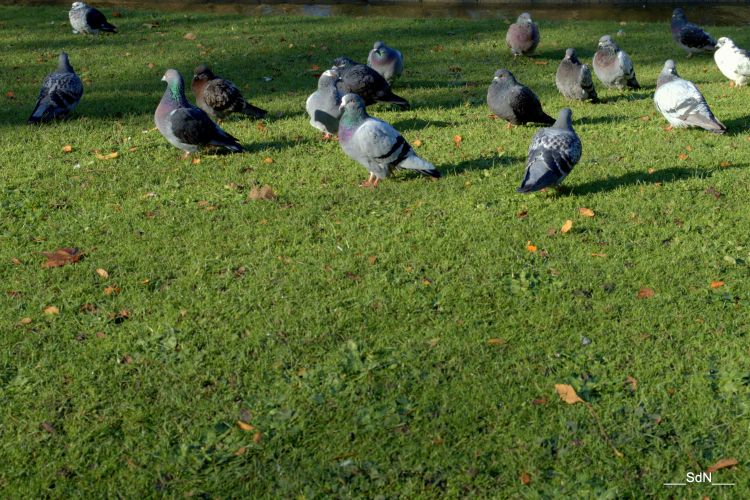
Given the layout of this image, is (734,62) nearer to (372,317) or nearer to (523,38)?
(523,38)

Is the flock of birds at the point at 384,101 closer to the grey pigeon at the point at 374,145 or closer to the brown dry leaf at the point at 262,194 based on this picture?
the grey pigeon at the point at 374,145

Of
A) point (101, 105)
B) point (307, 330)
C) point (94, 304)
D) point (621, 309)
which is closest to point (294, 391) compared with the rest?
point (307, 330)

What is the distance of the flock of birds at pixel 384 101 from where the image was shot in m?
6.77

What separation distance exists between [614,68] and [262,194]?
5.62 metres

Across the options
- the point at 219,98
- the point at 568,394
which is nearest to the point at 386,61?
the point at 219,98

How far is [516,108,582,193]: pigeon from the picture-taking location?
6.31m

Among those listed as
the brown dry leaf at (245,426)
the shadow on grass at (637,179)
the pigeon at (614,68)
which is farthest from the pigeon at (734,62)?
the brown dry leaf at (245,426)

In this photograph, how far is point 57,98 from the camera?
9.13 m

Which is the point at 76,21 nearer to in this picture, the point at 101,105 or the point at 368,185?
the point at 101,105

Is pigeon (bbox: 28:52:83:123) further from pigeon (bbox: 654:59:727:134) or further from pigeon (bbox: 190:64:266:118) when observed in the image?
pigeon (bbox: 654:59:727:134)

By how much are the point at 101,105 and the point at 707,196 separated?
23.7ft

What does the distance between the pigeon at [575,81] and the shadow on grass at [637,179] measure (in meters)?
2.59

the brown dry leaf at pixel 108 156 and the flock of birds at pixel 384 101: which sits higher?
the flock of birds at pixel 384 101

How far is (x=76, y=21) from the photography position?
46.7 ft
